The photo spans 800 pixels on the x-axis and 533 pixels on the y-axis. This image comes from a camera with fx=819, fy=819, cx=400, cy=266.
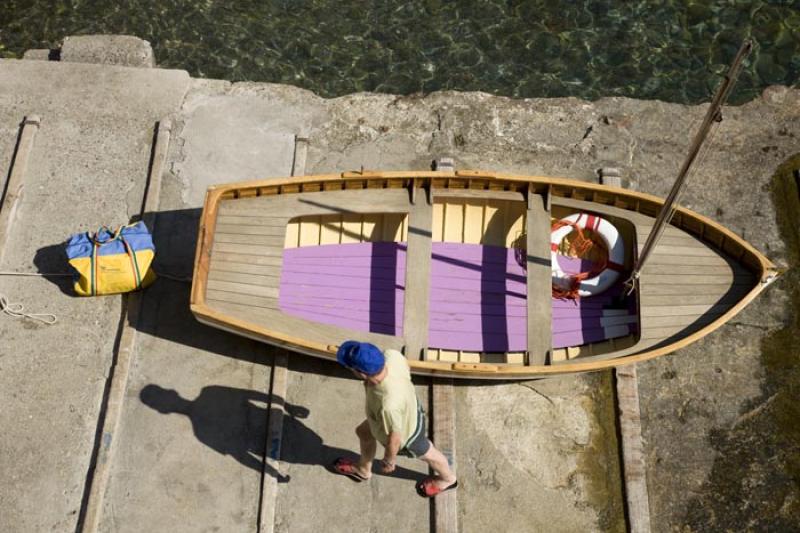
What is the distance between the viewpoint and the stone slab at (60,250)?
32.0ft

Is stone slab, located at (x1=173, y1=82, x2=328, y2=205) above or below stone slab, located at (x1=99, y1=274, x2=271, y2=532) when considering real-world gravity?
above

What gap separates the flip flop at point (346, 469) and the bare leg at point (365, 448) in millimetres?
87

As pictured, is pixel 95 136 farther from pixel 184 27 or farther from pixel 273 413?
pixel 273 413

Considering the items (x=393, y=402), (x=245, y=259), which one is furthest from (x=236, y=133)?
(x=393, y=402)

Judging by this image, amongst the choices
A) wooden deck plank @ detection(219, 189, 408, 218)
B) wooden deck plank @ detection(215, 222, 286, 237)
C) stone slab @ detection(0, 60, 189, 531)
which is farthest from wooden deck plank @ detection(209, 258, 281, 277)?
stone slab @ detection(0, 60, 189, 531)

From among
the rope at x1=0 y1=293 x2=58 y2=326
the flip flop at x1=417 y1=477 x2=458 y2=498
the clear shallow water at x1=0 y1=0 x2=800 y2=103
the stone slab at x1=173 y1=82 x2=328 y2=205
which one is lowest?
the flip flop at x1=417 y1=477 x2=458 y2=498

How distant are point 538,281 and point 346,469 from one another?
10.5 feet

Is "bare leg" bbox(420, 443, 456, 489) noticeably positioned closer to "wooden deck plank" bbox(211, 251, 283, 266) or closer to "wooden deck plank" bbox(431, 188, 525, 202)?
"wooden deck plank" bbox(211, 251, 283, 266)

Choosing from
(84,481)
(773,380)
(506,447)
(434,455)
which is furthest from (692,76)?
(84,481)

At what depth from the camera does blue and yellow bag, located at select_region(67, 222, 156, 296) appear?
1027 cm

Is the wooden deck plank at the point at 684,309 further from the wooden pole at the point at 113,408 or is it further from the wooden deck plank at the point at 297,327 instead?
the wooden pole at the point at 113,408

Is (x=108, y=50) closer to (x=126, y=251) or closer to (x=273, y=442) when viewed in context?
(x=126, y=251)

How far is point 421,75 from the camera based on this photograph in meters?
13.5

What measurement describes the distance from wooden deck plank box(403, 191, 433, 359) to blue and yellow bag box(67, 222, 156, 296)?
3358mm
